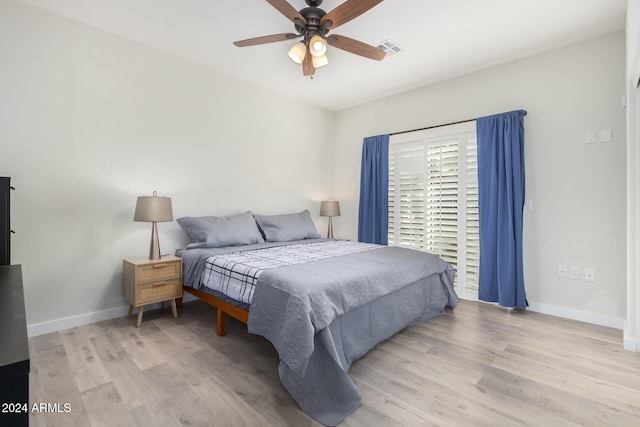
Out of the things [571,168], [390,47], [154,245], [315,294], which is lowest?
[315,294]

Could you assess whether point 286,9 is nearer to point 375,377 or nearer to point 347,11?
point 347,11

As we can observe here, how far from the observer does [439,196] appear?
3844 millimetres

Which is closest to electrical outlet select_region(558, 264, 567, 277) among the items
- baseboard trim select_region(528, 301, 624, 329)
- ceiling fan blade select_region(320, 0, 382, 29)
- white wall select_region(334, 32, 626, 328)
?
white wall select_region(334, 32, 626, 328)

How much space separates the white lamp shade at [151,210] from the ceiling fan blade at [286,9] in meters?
1.91

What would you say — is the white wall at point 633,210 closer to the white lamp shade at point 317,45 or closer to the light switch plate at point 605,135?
the light switch plate at point 605,135

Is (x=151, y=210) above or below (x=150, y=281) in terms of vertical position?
above

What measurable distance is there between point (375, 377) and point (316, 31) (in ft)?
8.19

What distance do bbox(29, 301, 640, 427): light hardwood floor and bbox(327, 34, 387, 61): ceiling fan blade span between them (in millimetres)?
2367

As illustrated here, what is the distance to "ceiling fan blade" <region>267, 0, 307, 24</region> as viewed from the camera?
75.7 inches

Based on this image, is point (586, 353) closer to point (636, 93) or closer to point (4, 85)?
point (636, 93)

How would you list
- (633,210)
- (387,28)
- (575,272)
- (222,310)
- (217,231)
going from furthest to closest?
1. (217,231)
2. (575,272)
3. (387,28)
4. (222,310)
5. (633,210)

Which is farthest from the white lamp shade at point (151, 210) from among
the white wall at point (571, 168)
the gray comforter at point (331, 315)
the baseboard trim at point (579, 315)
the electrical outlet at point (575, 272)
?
the electrical outlet at point (575, 272)

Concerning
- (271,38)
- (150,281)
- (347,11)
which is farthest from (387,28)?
(150,281)

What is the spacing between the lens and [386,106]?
4484 millimetres
